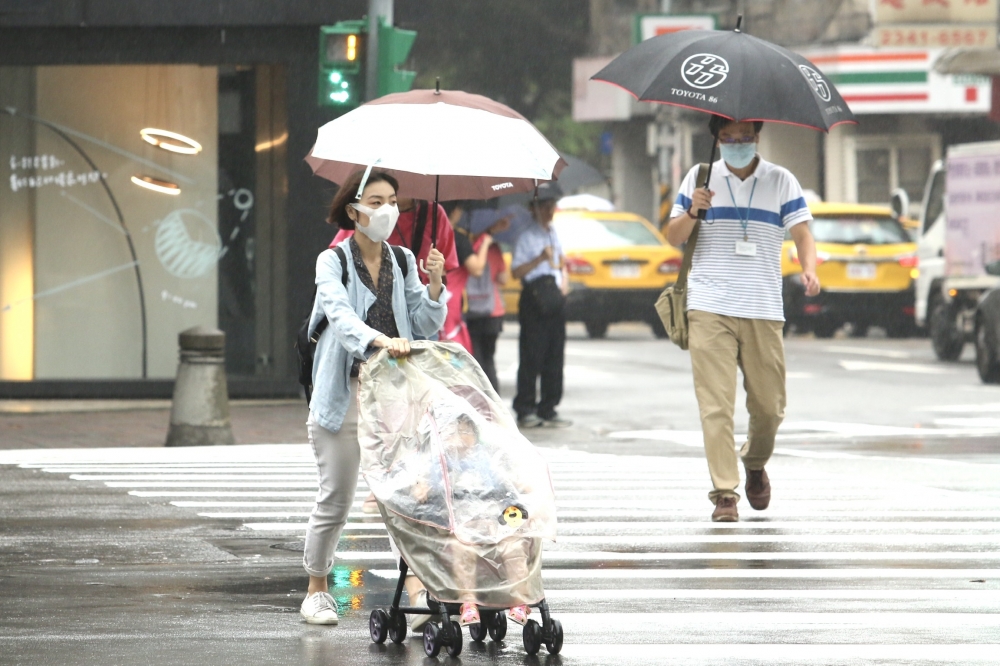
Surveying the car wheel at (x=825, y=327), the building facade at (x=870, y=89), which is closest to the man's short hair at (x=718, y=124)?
the car wheel at (x=825, y=327)

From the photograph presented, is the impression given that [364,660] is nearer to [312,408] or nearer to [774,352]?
[312,408]

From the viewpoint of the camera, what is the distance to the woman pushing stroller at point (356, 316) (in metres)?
6.55

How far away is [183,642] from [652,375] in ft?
48.4

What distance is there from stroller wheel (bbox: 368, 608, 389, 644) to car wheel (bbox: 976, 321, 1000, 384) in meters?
13.9

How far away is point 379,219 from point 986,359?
13894mm

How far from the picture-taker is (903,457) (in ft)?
41.6

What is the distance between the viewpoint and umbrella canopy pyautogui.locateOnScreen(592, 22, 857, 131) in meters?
8.42

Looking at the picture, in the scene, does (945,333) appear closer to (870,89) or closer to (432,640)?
(870,89)

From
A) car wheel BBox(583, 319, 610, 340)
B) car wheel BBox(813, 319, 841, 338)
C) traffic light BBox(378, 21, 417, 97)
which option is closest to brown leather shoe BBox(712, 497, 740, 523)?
traffic light BBox(378, 21, 417, 97)

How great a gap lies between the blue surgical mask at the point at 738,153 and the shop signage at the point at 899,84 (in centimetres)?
2862

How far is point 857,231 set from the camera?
2642 cm

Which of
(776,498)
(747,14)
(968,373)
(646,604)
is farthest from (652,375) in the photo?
(747,14)

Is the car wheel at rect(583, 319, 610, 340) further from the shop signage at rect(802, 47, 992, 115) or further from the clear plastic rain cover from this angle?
the clear plastic rain cover

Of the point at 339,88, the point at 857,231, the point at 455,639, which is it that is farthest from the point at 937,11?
the point at 455,639
